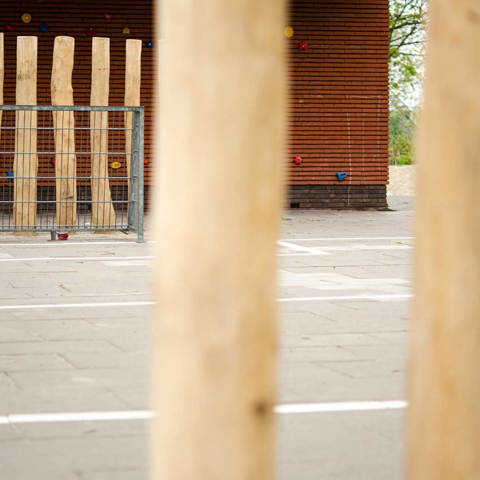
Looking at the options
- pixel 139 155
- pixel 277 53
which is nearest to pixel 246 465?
pixel 277 53

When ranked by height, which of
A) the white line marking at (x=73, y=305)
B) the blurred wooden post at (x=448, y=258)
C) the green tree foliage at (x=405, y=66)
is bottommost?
the white line marking at (x=73, y=305)

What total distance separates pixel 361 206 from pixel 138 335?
48.9ft

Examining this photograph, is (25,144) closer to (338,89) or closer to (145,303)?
(145,303)

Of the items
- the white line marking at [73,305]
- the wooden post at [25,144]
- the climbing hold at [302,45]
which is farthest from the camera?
the climbing hold at [302,45]

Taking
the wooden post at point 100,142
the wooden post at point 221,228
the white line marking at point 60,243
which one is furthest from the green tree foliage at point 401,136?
the wooden post at point 221,228

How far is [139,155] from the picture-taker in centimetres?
1512

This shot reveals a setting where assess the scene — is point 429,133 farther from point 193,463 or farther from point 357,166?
point 357,166

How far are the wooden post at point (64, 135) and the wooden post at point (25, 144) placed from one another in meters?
0.27

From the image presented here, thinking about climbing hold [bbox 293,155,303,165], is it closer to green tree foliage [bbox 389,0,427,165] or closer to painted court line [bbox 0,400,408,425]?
green tree foliage [bbox 389,0,427,165]

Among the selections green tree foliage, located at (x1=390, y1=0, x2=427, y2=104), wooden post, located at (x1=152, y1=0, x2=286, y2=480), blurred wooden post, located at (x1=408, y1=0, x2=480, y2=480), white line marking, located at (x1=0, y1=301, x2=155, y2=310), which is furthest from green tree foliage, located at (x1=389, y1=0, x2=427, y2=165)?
wooden post, located at (x1=152, y1=0, x2=286, y2=480)

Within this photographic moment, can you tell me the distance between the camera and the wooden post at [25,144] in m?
15.7

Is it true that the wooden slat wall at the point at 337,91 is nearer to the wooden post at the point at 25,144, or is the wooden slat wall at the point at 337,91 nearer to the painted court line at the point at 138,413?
the wooden post at the point at 25,144

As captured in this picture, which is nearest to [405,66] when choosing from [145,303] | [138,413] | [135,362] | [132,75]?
[132,75]

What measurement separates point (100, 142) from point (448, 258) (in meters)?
13.6
